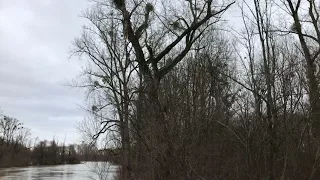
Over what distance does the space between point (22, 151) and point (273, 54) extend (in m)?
112

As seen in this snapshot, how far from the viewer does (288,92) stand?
833 cm

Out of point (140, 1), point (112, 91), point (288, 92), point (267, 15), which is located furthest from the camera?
point (112, 91)

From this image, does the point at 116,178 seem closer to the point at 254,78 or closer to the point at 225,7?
the point at 225,7

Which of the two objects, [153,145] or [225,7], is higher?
[225,7]

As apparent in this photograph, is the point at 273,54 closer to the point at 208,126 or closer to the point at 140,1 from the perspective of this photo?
the point at 208,126

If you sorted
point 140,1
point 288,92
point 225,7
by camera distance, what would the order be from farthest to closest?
Result: point 140,1 < point 225,7 < point 288,92

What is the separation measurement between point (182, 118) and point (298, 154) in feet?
9.93

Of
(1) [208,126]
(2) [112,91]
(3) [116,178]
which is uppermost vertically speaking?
(2) [112,91]

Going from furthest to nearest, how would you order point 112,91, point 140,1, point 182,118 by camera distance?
point 112,91 → point 140,1 → point 182,118

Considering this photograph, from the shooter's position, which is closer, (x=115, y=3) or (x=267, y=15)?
(x=267, y=15)

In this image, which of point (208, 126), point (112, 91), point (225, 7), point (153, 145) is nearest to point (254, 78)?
point (208, 126)

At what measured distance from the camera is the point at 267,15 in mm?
8938

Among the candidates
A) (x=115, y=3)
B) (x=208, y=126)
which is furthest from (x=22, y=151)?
(x=208, y=126)

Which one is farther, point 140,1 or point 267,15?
point 140,1
